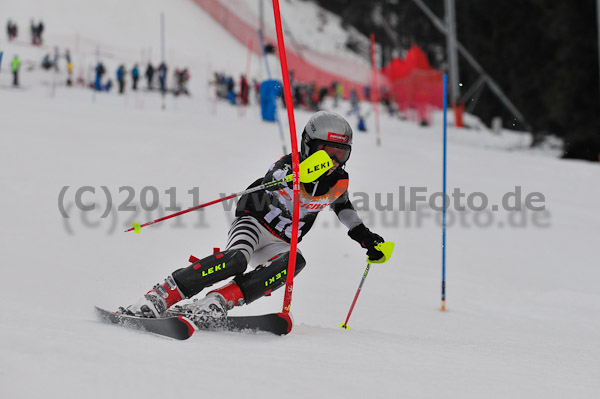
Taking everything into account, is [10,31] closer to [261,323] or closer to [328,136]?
[328,136]

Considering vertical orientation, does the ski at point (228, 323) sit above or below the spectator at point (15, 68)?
below

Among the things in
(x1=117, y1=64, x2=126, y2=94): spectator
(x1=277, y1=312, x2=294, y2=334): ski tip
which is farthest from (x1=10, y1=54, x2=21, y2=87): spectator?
(x1=277, y1=312, x2=294, y2=334): ski tip

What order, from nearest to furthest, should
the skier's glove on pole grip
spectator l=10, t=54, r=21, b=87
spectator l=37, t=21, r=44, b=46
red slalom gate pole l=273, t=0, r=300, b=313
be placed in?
1. red slalom gate pole l=273, t=0, r=300, b=313
2. the skier's glove on pole grip
3. spectator l=10, t=54, r=21, b=87
4. spectator l=37, t=21, r=44, b=46

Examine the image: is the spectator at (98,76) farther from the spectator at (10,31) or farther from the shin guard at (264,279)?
the shin guard at (264,279)

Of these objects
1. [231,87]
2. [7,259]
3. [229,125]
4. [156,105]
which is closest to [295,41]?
[231,87]

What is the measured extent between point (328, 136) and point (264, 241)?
33.3 inches

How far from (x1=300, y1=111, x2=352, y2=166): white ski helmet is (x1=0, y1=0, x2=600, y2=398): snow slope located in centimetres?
117

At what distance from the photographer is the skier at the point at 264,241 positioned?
12.3ft

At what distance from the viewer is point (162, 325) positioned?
10.8 feet

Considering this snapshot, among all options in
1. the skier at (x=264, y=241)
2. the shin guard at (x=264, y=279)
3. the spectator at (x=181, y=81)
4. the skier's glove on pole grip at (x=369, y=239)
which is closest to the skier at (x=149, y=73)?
the spectator at (x=181, y=81)

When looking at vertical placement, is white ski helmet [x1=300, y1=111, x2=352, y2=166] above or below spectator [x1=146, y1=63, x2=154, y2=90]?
below

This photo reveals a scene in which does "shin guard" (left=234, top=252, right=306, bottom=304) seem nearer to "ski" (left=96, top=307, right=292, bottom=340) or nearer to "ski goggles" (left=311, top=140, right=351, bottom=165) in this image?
"ski" (left=96, top=307, right=292, bottom=340)

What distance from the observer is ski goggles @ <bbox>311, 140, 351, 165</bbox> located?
13.5 feet

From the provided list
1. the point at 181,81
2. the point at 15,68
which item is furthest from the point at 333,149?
the point at 181,81
